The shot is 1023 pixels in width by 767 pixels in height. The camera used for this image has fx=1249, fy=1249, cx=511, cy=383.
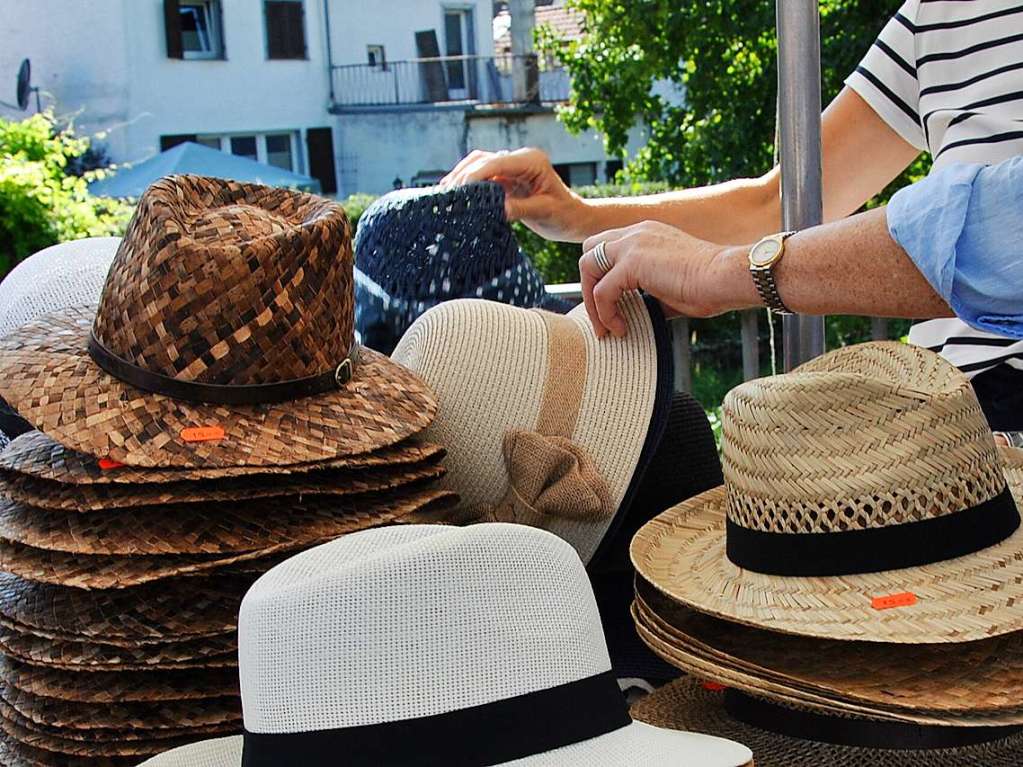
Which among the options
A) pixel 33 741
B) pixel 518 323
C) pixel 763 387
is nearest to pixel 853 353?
pixel 763 387

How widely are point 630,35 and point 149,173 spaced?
887 cm

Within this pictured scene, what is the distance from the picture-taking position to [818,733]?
3.66 ft

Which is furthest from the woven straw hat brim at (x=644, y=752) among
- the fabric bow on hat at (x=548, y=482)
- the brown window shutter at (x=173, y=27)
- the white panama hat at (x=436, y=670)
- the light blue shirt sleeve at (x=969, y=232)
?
the brown window shutter at (x=173, y=27)

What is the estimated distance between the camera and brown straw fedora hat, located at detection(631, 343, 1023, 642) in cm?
108

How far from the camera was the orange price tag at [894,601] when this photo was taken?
1.07m

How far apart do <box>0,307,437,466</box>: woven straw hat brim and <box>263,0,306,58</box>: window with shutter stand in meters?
21.3

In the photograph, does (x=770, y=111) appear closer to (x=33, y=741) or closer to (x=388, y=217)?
(x=388, y=217)

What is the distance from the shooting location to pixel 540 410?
4.36 ft

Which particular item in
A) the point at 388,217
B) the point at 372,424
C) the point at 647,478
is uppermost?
the point at 388,217

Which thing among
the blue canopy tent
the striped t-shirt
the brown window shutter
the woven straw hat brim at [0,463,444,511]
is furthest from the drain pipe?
the woven straw hat brim at [0,463,444,511]

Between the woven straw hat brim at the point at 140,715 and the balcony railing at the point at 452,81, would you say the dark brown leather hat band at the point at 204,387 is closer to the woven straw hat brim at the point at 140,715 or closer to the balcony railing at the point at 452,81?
the woven straw hat brim at the point at 140,715

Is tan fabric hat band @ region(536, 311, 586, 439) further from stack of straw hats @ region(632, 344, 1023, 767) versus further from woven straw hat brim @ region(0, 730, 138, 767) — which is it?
woven straw hat brim @ region(0, 730, 138, 767)

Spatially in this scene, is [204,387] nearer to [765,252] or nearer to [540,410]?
[540,410]

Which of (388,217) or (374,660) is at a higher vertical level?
(388,217)
